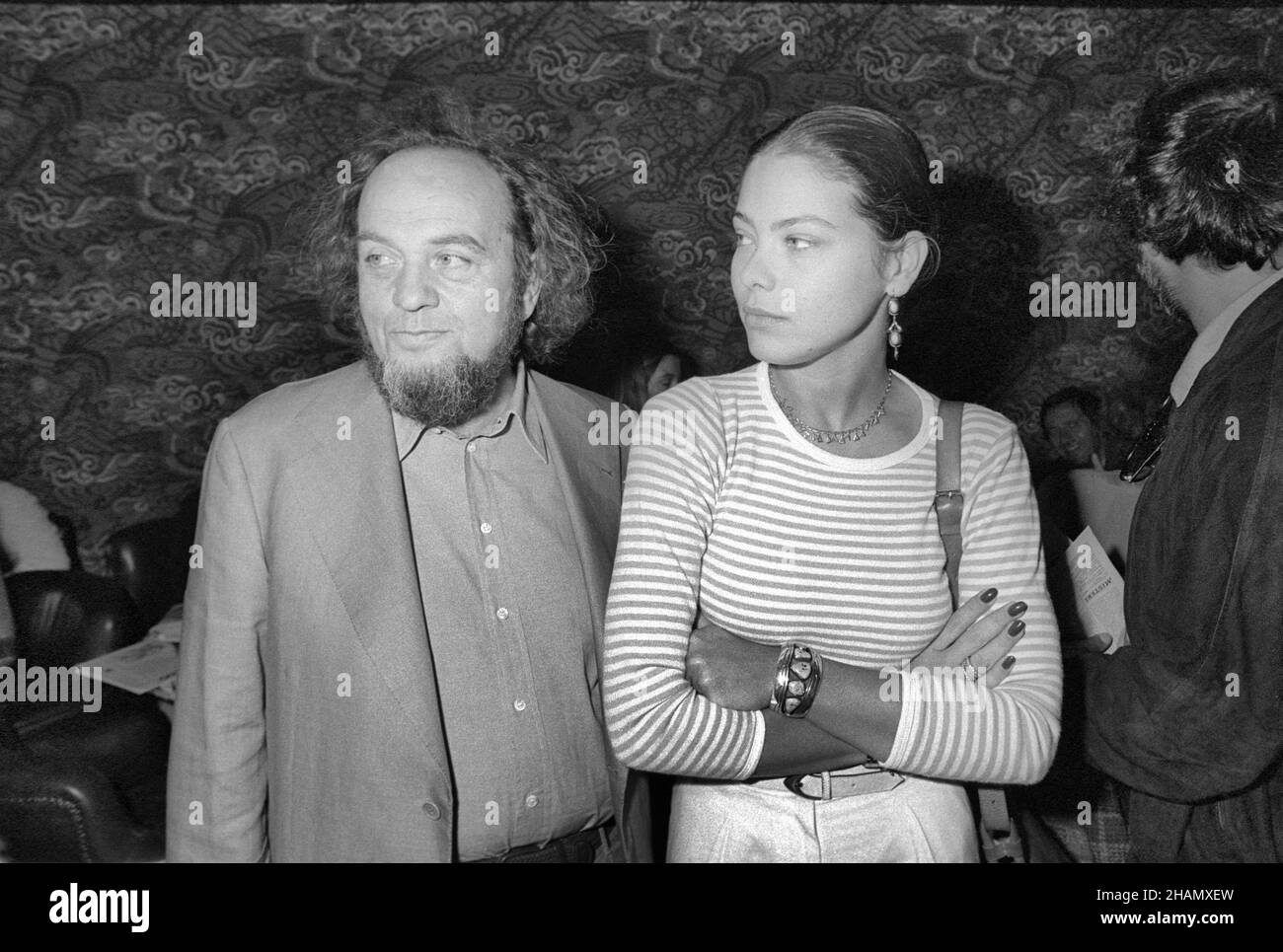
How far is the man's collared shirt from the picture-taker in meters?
1.61

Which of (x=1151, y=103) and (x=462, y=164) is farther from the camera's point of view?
(x=1151, y=103)

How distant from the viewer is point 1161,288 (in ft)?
6.09

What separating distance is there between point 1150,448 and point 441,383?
119 cm

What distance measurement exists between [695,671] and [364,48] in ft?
7.74

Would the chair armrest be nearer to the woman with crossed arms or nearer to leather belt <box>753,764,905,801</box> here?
the woman with crossed arms

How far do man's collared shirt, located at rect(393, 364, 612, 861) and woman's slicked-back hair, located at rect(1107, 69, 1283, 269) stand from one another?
1.10 meters

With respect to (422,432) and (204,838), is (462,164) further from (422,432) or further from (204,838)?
(204,838)

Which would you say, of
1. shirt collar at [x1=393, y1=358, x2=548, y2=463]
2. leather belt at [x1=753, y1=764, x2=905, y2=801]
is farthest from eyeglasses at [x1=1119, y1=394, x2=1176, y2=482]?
shirt collar at [x1=393, y1=358, x2=548, y2=463]

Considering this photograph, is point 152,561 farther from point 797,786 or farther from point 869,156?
point 869,156

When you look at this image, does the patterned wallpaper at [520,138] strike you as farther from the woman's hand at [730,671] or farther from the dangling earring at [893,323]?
the woman's hand at [730,671]

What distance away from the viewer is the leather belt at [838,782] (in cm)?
153

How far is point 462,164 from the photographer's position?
1.63 m

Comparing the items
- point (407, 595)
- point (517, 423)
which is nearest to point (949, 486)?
point (517, 423)
